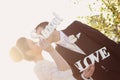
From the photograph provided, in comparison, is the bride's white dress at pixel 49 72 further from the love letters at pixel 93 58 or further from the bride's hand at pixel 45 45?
the love letters at pixel 93 58

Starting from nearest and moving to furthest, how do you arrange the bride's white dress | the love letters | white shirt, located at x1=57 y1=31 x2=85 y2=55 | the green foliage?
1. the bride's white dress
2. white shirt, located at x1=57 y1=31 x2=85 y2=55
3. the love letters
4. the green foliage

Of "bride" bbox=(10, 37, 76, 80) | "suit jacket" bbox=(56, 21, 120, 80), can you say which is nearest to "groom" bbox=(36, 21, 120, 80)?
"suit jacket" bbox=(56, 21, 120, 80)

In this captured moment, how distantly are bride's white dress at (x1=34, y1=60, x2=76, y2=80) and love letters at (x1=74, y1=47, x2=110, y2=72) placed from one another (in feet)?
1.54

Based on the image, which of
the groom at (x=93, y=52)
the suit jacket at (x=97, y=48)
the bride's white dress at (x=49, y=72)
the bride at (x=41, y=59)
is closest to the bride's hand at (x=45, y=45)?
the bride at (x=41, y=59)

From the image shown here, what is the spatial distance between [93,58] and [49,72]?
65 centimetres

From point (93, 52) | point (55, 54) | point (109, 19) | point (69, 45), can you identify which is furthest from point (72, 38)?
point (109, 19)

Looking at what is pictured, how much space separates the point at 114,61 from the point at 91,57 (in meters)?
0.29

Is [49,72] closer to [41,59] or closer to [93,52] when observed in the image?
[41,59]

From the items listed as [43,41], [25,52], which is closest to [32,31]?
[43,41]

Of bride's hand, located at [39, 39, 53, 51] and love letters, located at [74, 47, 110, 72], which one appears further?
love letters, located at [74, 47, 110, 72]

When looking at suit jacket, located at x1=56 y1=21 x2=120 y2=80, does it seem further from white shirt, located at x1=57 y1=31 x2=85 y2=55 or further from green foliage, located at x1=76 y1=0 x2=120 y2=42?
green foliage, located at x1=76 y1=0 x2=120 y2=42

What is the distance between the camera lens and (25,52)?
457 cm

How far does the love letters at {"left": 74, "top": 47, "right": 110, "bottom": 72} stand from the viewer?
4.81 m

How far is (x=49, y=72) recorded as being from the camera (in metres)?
4.42
